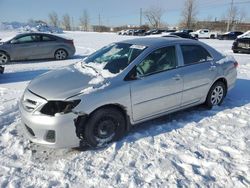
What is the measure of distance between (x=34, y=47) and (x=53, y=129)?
9129mm

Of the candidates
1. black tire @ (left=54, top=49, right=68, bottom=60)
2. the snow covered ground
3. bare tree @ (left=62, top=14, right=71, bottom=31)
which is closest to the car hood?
the snow covered ground

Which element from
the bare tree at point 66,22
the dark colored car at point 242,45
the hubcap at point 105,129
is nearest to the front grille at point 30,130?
the hubcap at point 105,129

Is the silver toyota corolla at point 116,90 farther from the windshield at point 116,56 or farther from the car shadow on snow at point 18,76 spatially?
the car shadow on snow at point 18,76

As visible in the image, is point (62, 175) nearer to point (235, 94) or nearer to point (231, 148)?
point (231, 148)

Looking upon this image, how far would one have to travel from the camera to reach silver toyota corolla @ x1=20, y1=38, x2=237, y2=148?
139 inches

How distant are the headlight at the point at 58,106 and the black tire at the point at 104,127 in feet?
1.11

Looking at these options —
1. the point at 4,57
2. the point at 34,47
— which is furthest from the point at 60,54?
the point at 4,57

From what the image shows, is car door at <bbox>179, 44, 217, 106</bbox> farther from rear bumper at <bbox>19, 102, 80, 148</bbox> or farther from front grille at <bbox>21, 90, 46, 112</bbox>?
front grille at <bbox>21, 90, 46, 112</bbox>

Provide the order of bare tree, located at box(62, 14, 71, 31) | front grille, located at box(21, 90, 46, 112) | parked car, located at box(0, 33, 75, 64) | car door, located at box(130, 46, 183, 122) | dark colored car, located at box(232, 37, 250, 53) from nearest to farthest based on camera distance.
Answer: front grille, located at box(21, 90, 46, 112)
car door, located at box(130, 46, 183, 122)
parked car, located at box(0, 33, 75, 64)
dark colored car, located at box(232, 37, 250, 53)
bare tree, located at box(62, 14, 71, 31)

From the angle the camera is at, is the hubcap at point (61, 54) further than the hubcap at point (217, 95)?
Yes

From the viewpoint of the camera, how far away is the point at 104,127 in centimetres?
386

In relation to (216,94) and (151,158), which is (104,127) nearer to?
(151,158)

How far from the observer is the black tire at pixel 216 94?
17.5 ft

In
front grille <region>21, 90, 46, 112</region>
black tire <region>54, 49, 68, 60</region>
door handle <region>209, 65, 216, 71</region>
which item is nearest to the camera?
front grille <region>21, 90, 46, 112</region>
